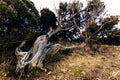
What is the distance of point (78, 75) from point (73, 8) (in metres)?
4.06

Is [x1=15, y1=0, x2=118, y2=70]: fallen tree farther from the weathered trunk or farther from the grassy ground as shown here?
the grassy ground

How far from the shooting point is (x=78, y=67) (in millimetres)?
10719

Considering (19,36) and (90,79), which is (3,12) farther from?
(90,79)

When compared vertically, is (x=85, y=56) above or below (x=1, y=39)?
below

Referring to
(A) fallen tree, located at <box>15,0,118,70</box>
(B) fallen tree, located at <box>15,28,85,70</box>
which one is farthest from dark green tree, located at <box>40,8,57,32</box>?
(B) fallen tree, located at <box>15,28,85,70</box>

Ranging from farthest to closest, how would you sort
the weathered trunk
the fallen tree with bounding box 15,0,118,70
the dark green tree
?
the dark green tree < the fallen tree with bounding box 15,0,118,70 < the weathered trunk

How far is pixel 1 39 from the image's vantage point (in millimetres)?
10891

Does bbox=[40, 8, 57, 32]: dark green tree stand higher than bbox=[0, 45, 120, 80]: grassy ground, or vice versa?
bbox=[40, 8, 57, 32]: dark green tree

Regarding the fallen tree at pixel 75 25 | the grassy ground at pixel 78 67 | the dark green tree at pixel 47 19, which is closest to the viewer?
the grassy ground at pixel 78 67

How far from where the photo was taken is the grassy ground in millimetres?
9734

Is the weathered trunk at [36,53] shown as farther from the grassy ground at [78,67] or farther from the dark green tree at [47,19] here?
the dark green tree at [47,19]

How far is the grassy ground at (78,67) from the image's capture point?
9734 mm

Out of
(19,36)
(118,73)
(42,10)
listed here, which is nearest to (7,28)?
(19,36)

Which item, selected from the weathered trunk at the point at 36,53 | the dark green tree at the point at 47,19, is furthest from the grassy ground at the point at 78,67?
the dark green tree at the point at 47,19
